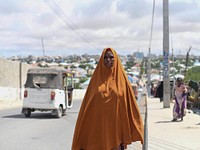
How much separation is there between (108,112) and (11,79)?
34169mm

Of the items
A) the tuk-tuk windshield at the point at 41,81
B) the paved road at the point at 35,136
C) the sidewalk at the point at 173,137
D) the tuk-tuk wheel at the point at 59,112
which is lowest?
the paved road at the point at 35,136

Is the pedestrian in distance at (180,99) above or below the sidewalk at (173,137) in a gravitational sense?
above

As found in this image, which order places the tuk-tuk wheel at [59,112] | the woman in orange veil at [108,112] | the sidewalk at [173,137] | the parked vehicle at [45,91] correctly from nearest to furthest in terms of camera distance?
1. the woman in orange veil at [108,112]
2. the sidewalk at [173,137]
3. the parked vehicle at [45,91]
4. the tuk-tuk wheel at [59,112]

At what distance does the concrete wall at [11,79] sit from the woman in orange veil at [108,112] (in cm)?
2679

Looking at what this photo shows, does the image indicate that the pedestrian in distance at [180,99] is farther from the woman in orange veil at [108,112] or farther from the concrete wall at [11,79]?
the concrete wall at [11,79]

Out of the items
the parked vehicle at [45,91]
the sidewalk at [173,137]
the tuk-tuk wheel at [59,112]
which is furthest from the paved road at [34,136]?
the tuk-tuk wheel at [59,112]

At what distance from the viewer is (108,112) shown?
5551 mm

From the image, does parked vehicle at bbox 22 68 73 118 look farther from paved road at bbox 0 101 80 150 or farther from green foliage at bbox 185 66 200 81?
green foliage at bbox 185 66 200 81

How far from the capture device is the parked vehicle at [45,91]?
18891 mm

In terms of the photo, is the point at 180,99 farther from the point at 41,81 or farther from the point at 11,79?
the point at 11,79

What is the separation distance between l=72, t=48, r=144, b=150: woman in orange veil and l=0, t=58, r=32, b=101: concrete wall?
26792mm

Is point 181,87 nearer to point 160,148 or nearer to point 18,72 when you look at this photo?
point 160,148

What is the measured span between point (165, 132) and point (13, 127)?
5223 millimetres

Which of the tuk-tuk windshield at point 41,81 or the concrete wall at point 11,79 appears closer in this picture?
the tuk-tuk windshield at point 41,81
